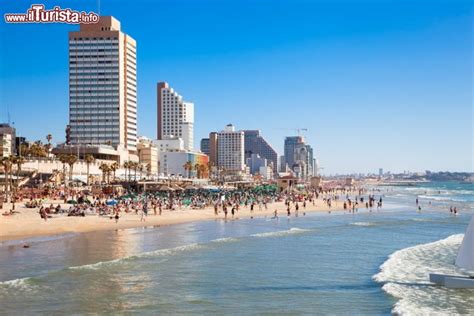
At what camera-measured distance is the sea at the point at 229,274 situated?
19.0 m

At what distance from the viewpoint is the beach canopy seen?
63.1ft

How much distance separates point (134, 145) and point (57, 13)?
93.2 meters

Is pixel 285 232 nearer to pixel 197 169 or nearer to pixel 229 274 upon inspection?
pixel 229 274

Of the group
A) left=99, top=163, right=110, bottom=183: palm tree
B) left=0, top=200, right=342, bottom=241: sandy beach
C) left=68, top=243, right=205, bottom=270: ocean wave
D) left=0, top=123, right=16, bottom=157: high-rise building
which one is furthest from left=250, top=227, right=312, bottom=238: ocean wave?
left=99, top=163, right=110, bottom=183: palm tree

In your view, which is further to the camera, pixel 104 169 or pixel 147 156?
pixel 147 156

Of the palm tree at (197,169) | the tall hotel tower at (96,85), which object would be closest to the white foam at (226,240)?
the tall hotel tower at (96,85)

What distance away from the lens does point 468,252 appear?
63.7 feet

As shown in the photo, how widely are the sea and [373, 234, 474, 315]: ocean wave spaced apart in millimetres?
45

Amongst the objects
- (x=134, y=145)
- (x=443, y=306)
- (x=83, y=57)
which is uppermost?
(x=83, y=57)

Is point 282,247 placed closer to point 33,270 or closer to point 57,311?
point 33,270

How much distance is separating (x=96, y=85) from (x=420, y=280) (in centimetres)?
13294

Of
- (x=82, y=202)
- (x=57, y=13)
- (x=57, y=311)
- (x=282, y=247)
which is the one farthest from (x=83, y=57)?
(x=57, y=311)

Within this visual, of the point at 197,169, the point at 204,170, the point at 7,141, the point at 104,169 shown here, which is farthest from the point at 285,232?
the point at 204,170

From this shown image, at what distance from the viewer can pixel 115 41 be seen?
146875 millimetres
